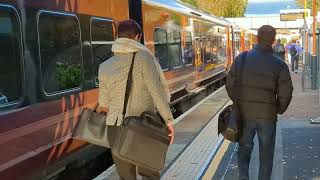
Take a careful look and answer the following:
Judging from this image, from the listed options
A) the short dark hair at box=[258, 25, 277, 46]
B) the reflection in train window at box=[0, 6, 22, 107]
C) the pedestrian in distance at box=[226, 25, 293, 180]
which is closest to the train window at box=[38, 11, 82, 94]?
the reflection in train window at box=[0, 6, 22, 107]

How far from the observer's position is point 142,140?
4.05 metres

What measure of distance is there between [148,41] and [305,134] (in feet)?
10.4

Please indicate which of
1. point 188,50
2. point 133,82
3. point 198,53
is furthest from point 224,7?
point 133,82

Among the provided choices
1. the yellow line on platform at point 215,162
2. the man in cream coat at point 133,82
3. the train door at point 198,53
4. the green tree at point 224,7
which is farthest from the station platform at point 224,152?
the green tree at point 224,7

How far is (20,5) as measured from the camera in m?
4.88

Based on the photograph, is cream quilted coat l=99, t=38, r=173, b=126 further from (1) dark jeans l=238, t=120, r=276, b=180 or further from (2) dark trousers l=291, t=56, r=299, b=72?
(2) dark trousers l=291, t=56, r=299, b=72

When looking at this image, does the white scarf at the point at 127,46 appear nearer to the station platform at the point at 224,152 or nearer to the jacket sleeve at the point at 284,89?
the jacket sleeve at the point at 284,89

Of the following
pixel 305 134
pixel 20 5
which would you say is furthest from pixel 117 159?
pixel 305 134

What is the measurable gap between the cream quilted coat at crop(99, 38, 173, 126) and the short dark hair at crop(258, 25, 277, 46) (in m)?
1.33

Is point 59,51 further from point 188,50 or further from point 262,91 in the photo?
point 188,50

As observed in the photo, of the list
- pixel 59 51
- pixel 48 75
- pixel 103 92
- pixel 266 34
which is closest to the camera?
pixel 103 92

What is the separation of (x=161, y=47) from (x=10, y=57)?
6.54 metres

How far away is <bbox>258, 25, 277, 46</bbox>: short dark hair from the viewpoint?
504 centimetres

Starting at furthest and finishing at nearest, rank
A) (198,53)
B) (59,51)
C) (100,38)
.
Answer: (198,53)
(100,38)
(59,51)
